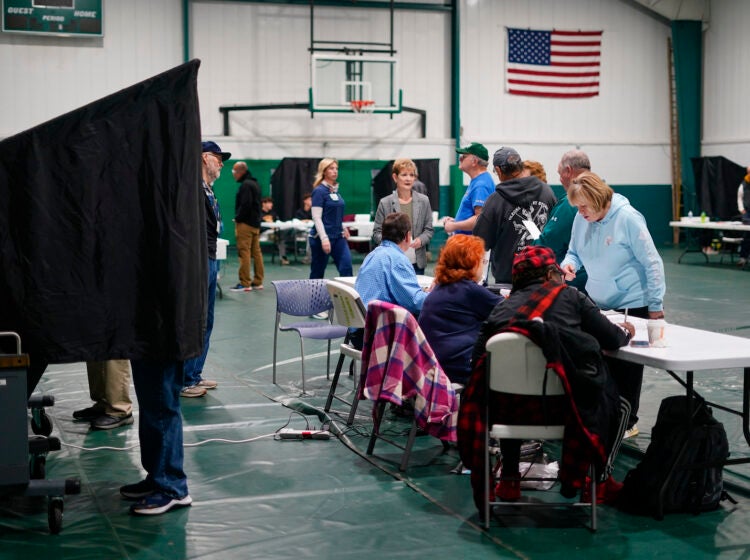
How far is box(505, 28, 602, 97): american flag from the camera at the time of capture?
18922 mm

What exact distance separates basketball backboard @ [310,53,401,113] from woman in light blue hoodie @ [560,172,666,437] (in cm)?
1257

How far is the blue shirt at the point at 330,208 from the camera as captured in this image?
28.9 feet

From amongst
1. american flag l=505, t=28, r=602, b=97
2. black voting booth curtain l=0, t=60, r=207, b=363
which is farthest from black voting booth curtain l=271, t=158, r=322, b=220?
black voting booth curtain l=0, t=60, r=207, b=363

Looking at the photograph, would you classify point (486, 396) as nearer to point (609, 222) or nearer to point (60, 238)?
point (609, 222)

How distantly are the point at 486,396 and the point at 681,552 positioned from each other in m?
0.90

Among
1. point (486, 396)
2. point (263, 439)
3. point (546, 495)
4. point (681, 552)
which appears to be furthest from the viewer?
point (263, 439)

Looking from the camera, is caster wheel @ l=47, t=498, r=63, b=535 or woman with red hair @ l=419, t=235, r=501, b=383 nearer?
caster wheel @ l=47, t=498, r=63, b=535

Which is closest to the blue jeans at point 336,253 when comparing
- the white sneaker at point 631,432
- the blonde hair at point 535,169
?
the blonde hair at point 535,169

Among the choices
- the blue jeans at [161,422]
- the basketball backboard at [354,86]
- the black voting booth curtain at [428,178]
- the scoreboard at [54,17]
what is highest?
the scoreboard at [54,17]

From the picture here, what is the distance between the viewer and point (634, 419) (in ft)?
15.7

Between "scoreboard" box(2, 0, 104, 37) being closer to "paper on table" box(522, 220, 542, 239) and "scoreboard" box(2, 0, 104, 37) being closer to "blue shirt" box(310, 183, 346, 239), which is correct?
"blue shirt" box(310, 183, 346, 239)

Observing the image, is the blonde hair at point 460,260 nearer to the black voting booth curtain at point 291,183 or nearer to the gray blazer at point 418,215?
the gray blazer at point 418,215

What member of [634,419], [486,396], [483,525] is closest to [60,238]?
[486,396]

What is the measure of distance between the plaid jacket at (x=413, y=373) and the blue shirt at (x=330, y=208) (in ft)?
14.9
